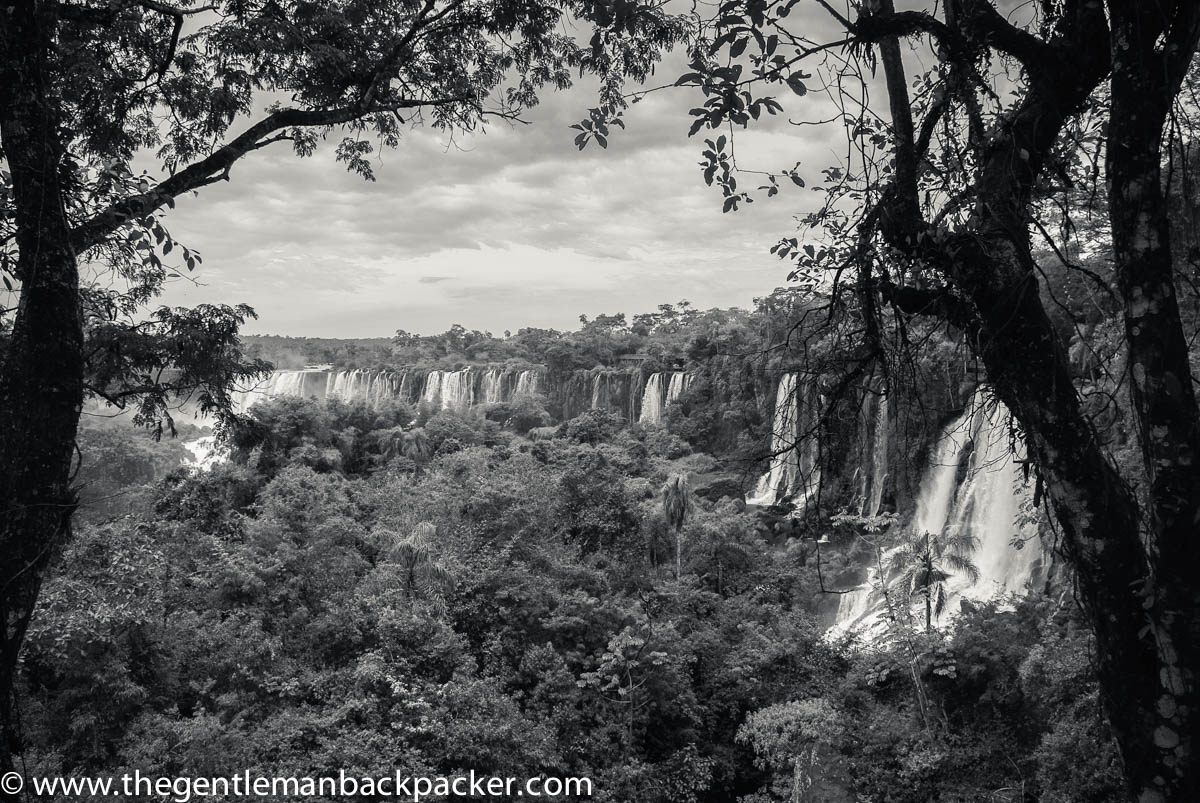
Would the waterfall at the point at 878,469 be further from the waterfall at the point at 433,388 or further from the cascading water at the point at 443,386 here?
the waterfall at the point at 433,388

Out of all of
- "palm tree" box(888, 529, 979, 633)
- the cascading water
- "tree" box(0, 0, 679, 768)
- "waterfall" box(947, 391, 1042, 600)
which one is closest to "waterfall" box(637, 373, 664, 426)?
the cascading water

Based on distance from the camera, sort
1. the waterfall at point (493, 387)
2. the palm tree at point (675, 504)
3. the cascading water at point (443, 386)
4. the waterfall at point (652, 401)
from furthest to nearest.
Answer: the waterfall at point (493, 387) < the cascading water at point (443, 386) < the waterfall at point (652, 401) < the palm tree at point (675, 504)

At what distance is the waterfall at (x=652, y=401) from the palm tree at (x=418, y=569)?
18619 millimetres

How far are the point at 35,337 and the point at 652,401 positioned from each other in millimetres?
28198

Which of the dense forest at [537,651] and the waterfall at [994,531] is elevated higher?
the waterfall at [994,531]

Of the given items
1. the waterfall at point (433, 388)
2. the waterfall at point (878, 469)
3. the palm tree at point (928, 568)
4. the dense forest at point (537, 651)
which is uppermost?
the waterfall at point (433, 388)

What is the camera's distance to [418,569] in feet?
37.6

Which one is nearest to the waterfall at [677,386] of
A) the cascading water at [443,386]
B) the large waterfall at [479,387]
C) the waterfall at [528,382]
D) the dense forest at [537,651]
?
the large waterfall at [479,387]

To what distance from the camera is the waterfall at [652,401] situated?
1179 inches

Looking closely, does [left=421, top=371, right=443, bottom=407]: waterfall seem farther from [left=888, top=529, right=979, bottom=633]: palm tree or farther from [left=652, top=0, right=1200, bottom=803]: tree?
[left=652, top=0, right=1200, bottom=803]: tree

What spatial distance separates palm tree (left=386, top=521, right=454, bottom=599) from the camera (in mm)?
11273

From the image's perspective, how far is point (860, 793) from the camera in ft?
31.9

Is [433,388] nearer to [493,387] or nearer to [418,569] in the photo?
[493,387]

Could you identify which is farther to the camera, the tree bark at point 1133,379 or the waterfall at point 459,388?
the waterfall at point 459,388
